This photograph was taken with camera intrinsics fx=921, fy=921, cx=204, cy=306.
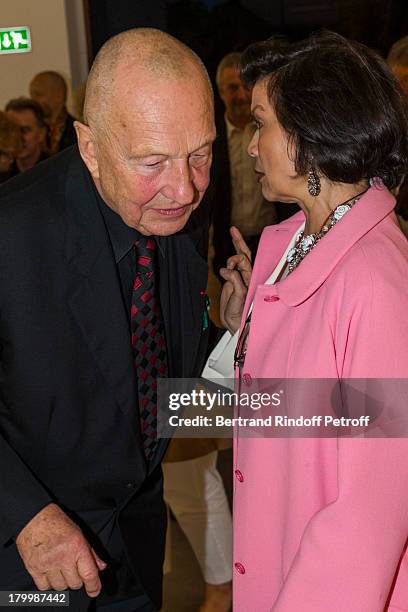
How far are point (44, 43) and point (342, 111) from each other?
15.1ft

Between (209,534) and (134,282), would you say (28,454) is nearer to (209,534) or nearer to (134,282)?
(134,282)

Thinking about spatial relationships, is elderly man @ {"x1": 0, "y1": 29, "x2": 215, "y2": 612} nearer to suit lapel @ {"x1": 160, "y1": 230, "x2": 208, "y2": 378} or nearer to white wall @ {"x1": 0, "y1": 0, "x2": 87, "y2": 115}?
suit lapel @ {"x1": 160, "y1": 230, "x2": 208, "y2": 378}

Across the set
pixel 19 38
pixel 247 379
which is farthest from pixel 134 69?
pixel 19 38

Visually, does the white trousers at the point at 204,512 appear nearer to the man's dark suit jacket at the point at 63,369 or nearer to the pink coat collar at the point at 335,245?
the man's dark suit jacket at the point at 63,369

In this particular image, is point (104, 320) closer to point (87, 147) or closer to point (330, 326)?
point (87, 147)

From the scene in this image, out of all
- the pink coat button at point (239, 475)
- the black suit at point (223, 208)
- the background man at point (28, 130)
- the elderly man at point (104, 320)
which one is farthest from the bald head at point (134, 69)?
the background man at point (28, 130)

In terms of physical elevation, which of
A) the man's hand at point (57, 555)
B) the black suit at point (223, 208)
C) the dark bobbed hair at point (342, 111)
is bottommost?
the black suit at point (223, 208)

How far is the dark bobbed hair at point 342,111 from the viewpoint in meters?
1.52

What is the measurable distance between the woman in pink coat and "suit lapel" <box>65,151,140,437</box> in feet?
0.88

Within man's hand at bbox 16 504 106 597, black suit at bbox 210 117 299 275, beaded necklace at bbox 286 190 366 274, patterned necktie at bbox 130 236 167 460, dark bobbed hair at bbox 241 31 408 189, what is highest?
dark bobbed hair at bbox 241 31 408 189

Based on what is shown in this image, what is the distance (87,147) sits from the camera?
1.73m

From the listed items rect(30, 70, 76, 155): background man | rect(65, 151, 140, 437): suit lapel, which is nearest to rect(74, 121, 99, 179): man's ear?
rect(65, 151, 140, 437): suit lapel

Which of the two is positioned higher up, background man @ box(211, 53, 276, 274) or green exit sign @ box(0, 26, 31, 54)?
green exit sign @ box(0, 26, 31, 54)

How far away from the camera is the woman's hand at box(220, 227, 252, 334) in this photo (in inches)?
81.7
